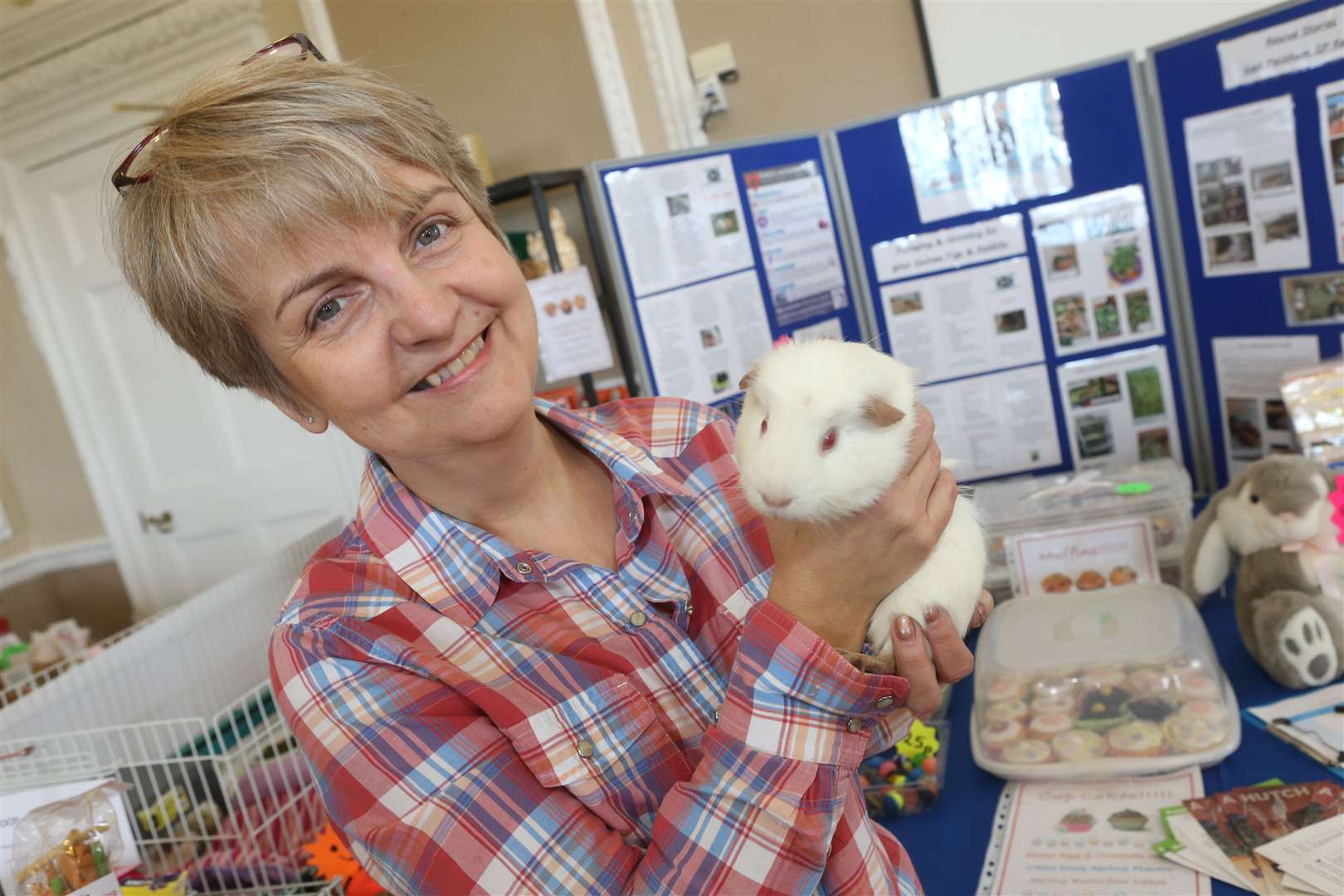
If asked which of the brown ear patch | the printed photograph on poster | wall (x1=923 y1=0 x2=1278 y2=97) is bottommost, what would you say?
the printed photograph on poster

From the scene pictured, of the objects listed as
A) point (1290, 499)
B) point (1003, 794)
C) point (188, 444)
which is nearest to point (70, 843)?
point (1003, 794)

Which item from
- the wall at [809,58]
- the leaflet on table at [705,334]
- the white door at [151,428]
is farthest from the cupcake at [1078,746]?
the white door at [151,428]

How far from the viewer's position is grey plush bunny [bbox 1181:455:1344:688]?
1.53 m

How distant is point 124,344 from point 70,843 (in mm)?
3532

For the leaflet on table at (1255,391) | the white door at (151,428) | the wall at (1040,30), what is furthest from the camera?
the white door at (151,428)

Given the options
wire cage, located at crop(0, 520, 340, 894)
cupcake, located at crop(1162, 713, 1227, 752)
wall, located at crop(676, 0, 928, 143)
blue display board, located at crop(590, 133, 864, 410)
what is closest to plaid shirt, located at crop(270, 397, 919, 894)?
wire cage, located at crop(0, 520, 340, 894)

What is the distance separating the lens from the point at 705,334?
7.28ft

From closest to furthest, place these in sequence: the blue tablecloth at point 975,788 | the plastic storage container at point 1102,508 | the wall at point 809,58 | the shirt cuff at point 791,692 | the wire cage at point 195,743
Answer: the shirt cuff at point 791,692
the wire cage at point 195,743
the blue tablecloth at point 975,788
the plastic storage container at point 1102,508
the wall at point 809,58

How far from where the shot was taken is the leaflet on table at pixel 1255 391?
206 centimetres

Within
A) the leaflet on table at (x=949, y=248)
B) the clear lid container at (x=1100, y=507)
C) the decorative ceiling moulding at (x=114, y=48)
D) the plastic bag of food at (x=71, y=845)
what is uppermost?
the decorative ceiling moulding at (x=114, y=48)

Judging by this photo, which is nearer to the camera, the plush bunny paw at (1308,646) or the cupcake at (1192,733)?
the cupcake at (1192,733)

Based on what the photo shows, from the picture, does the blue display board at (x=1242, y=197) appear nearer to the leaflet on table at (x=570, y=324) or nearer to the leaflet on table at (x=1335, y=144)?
the leaflet on table at (x=1335, y=144)

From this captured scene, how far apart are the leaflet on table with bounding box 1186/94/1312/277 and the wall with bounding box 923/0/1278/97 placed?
0.59 m

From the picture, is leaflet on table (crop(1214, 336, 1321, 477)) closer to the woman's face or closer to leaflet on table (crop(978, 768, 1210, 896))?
leaflet on table (crop(978, 768, 1210, 896))
